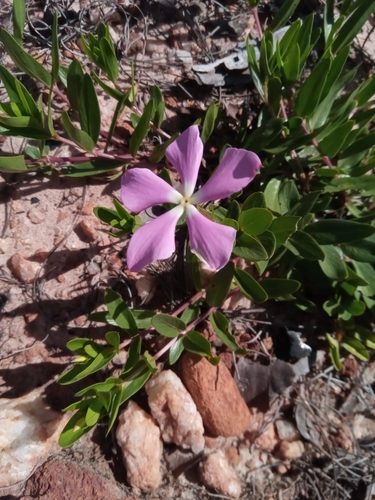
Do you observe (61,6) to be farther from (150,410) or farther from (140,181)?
(150,410)

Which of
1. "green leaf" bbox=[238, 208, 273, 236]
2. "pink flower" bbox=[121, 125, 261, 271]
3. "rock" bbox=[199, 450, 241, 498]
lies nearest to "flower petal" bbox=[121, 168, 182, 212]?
"pink flower" bbox=[121, 125, 261, 271]

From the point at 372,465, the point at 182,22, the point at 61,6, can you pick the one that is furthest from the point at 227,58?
the point at 372,465

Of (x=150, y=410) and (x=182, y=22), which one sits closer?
(x=150, y=410)

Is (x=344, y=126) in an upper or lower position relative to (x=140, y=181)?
upper

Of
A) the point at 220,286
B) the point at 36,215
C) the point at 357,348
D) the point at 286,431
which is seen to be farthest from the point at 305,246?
the point at 36,215

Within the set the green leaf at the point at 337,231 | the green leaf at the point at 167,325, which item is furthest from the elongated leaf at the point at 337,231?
the green leaf at the point at 167,325

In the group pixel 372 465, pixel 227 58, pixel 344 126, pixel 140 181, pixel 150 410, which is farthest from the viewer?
pixel 227 58

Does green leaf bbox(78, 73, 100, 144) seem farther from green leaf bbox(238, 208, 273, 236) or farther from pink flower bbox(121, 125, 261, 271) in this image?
green leaf bbox(238, 208, 273, 236)

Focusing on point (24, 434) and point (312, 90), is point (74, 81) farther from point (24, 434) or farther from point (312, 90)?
point (24, 434)
